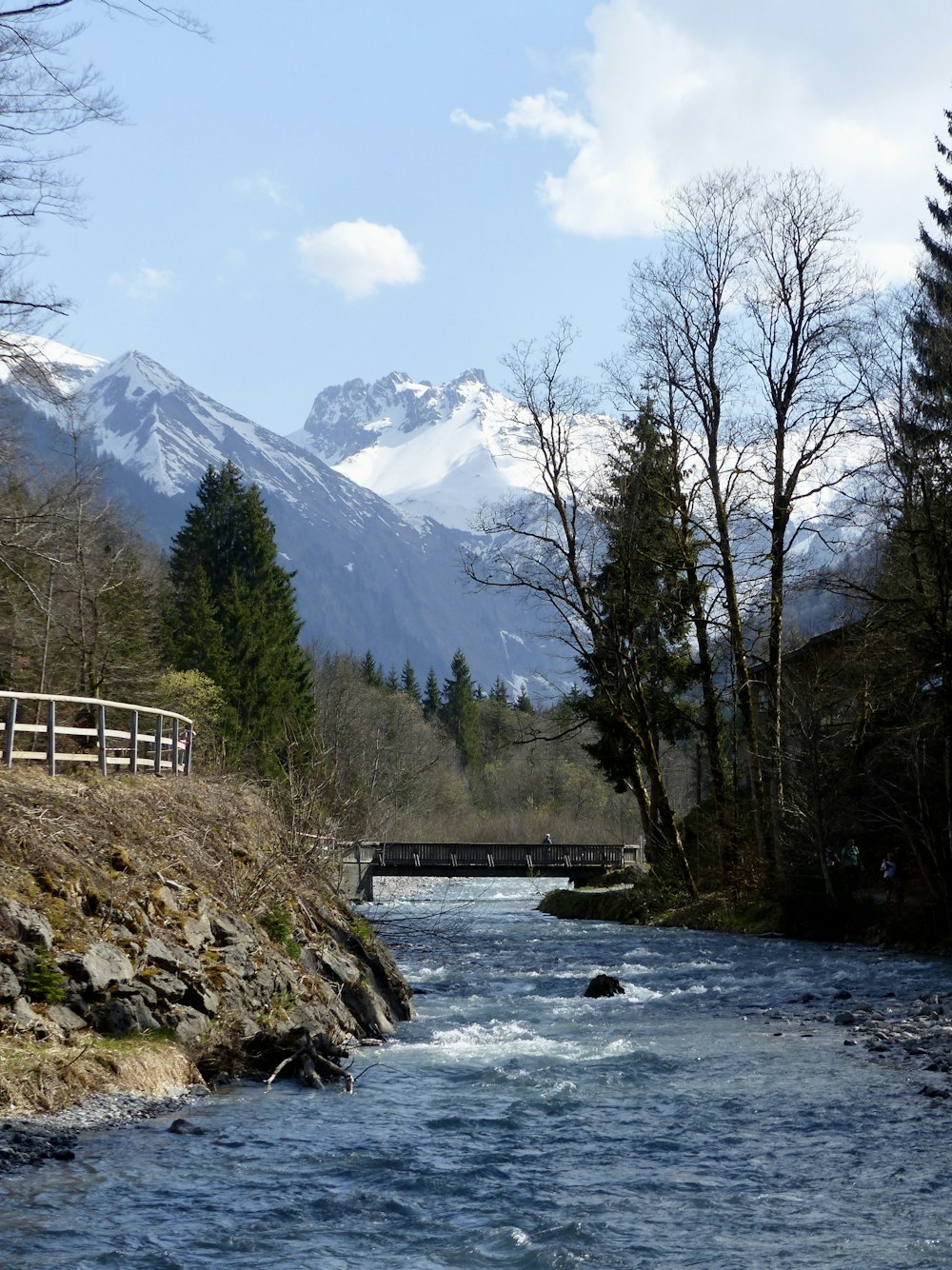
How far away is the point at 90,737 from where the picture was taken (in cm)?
2814

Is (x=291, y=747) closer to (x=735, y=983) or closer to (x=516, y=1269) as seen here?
(x=735, y=983)

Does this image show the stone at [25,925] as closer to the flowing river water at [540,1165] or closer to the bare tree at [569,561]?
the flowing river water at [540,1165]

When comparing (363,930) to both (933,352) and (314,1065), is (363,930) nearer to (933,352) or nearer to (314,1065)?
(314,1065)

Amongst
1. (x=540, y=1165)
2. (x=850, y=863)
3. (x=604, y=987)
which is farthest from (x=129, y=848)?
Answer: (x=850, y=863)

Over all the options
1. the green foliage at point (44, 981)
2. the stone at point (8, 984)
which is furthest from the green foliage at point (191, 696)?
the stone at point (8, 984)

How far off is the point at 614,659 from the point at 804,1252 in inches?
1077

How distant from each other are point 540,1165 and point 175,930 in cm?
591

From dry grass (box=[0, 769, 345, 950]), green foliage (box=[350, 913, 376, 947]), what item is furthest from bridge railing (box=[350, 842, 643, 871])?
Result: dry grass (box=[0, 769, 345, 950])

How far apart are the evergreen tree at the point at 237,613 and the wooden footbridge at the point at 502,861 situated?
888 cm

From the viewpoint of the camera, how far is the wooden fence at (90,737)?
17250mm

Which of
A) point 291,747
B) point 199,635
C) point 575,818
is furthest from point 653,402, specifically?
point 575,818

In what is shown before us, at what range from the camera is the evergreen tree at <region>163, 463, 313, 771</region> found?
2370 inches

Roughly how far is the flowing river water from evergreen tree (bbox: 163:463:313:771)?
4519cm

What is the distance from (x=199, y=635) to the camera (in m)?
60.3
